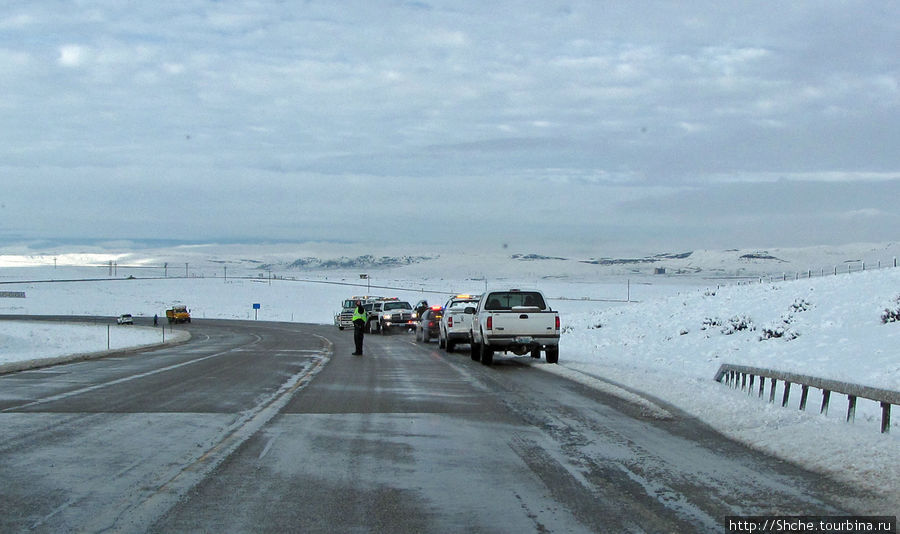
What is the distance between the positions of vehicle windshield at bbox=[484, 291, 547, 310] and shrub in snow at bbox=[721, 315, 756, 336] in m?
10.0

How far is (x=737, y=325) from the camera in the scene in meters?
31.2

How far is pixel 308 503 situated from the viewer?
6.89m

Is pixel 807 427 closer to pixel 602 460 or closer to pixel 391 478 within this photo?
pixel 602 460

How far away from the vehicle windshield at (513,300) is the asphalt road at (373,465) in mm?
8645

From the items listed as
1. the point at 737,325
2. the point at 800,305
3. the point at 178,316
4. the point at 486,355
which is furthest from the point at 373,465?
the point at 178,316

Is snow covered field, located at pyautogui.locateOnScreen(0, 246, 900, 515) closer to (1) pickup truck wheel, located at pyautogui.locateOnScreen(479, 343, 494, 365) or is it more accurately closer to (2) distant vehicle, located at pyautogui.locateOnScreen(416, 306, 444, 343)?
(1) pickup truck wheel, located at pyautogui.locateOnScreen(479, 343, 494, 365)

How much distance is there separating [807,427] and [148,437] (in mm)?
8148

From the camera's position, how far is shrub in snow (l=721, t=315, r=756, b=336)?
101 feet

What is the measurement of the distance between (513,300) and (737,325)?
11.3 metres

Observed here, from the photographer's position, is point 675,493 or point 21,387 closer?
point 675,493

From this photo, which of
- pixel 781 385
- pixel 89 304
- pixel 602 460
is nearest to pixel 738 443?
pixel 602 460

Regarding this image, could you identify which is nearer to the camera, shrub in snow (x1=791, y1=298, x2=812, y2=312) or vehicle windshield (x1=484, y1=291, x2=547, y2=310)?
vehicle windshield (x1=484, y1=291, x2=547, y2=310)

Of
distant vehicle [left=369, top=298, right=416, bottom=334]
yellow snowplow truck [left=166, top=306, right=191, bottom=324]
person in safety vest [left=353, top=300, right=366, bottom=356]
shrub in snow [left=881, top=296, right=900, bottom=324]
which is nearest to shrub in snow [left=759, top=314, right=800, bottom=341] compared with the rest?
shrub in snow [left=881, top=296, right=900, bottom=324]

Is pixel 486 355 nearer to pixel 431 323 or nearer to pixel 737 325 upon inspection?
pixel 737 325
